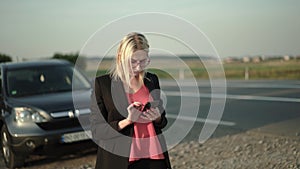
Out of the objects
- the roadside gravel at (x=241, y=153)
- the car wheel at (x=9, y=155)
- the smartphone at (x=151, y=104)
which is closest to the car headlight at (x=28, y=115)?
the car wheel at (x=9, y=155)

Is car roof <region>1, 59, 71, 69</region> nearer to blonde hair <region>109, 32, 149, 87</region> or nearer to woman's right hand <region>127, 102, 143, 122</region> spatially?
blonde hair <region>109, 32, 149, 87</region>

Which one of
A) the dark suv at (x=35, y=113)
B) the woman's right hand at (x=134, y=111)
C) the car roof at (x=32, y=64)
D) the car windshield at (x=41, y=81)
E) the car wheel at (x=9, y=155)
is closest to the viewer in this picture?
the woman's right hand at (x=134, y=111)

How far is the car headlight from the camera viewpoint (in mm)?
6199

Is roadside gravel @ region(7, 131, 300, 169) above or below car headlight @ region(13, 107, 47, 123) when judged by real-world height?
below

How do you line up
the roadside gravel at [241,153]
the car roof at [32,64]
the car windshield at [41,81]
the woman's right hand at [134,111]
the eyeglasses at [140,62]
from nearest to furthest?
the woman's right hand at [134,111] < the eyeglasses at [140,62] < the roadside gravel at [241,153] < the car windshield at [41,81] < the car roof at [32,64]

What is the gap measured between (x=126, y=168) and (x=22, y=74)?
5.40 metres

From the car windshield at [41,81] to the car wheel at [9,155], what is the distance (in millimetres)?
800

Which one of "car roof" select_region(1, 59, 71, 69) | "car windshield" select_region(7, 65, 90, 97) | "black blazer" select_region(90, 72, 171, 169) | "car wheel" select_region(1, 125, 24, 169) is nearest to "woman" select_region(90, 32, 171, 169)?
"black blazer" select_region(90, 72, 171, 169)

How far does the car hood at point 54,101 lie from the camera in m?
6.32

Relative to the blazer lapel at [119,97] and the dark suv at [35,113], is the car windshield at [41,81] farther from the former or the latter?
the blazer lapel at [119,97]

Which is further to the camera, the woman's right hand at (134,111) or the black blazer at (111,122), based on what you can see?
the black blazer at (111,122)

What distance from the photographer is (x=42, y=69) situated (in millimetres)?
7621

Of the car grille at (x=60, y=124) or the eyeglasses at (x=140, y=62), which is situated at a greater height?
the eyeglasses at (x=140, y=62)

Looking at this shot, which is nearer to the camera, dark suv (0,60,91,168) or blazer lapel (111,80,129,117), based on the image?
blazer lapel (111,80,129,117)
